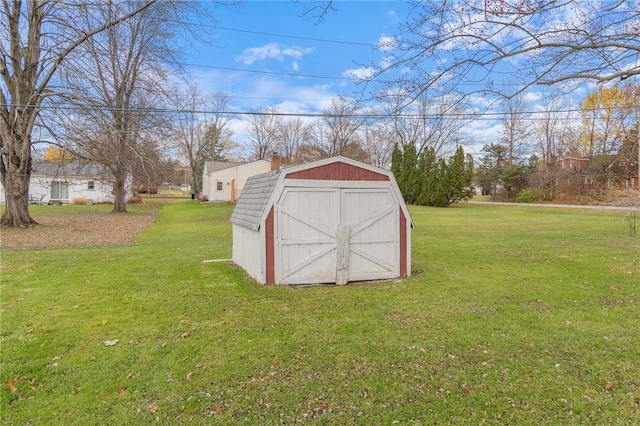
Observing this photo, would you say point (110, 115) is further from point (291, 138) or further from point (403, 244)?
point (291, 138)

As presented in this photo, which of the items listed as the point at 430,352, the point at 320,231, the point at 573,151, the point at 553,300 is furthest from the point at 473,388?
the point at 573,151

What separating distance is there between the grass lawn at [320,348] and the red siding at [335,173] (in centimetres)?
202

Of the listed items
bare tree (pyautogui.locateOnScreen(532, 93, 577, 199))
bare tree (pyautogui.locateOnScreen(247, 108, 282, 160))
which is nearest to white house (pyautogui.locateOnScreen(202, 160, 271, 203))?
bare tree (pyautogui.locateOnScreen(247, 108, 282, 160))

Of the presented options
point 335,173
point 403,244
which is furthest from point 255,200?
point 403,244

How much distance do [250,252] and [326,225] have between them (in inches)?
67.3

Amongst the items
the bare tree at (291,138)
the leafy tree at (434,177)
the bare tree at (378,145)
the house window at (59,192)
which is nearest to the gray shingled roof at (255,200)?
the leafy tree at (434,177)

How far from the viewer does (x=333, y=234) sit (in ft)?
23.2

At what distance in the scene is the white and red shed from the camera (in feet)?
22.5

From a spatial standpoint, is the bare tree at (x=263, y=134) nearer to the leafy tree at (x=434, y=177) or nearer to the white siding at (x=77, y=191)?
the leafy tree at (x=434, y=177)

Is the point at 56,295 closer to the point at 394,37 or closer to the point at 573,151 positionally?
the point at 394,37

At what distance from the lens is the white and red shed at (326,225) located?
686cm

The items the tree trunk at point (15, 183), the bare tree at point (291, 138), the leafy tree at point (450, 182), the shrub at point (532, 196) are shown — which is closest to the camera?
the tree trunk at point (15, 183)

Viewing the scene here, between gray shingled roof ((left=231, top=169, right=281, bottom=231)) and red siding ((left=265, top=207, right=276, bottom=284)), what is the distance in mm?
176

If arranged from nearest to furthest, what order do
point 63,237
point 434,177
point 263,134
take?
point 63,237
point 434,177
point 263,134
